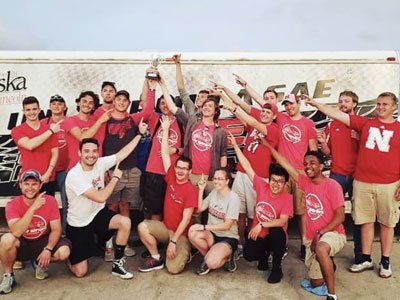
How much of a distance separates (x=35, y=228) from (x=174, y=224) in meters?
1.52

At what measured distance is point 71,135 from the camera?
213 inches

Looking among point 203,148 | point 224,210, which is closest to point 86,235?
point 224,210

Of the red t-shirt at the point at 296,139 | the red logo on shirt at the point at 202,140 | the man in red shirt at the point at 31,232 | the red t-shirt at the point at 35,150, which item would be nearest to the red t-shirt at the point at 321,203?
the red t-shirt at the point at 296,139

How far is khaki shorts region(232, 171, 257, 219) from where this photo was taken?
17.4 ft

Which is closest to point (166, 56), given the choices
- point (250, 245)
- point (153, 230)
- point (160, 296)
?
point (153, 230)

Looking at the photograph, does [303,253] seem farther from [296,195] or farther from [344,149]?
[344,149]

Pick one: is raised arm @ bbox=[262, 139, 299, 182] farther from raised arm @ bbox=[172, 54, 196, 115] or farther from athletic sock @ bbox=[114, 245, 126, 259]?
athletic sock @ bbox=[114, 245, 126, 259]

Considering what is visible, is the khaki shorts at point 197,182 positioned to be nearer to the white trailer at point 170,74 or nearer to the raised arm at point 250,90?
the white trailer at point 170,74

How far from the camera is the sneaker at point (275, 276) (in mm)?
4773

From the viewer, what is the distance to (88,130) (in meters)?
5.30

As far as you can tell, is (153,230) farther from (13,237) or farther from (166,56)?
(166,56)

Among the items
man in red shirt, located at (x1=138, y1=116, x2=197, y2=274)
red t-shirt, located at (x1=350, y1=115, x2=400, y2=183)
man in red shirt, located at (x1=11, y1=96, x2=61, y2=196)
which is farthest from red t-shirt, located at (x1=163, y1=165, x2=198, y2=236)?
red t-shirt, located at (x1=350, y1=115, x2=400, y2=183)

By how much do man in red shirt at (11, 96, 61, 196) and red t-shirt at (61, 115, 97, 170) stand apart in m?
0.17

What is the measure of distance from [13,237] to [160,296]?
164cm
